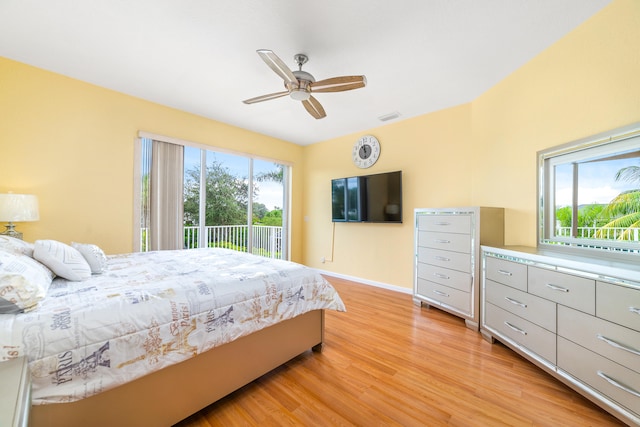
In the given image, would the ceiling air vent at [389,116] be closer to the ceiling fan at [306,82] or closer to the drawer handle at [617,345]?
the ceiling fan at [306,82]

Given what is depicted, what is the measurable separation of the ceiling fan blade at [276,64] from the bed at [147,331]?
1.57m

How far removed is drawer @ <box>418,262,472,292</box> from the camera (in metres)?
2.65

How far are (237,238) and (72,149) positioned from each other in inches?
98.4

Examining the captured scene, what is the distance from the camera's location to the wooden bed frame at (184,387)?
1081 mm

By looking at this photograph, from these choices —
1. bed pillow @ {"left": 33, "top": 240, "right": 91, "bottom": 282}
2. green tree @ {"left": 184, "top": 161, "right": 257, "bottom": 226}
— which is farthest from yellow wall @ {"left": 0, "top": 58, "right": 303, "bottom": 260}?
bed pillow @ {"left": 33, "top": 240, "right": 91, "bottom": 282}

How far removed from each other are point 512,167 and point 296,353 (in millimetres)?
2844

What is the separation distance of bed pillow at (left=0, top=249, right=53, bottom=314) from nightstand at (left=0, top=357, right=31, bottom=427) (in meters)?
0.25

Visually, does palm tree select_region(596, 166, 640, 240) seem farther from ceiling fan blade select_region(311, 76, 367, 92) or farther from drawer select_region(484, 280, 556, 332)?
ceiling fan blade select_region(311, 76, 367, 92)

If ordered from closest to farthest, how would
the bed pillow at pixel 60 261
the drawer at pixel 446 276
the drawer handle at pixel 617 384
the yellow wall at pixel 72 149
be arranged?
the drawer handle at pixel 617 384, the bed pillow at pixel 60 261, the yellow wall at pixel 72 149, the drawer at pixel 446 276

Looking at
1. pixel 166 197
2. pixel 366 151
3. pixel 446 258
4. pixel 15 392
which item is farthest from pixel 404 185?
pixel 15 392

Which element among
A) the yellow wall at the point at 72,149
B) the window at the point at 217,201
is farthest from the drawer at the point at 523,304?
the yellow wall at the point at 72,149

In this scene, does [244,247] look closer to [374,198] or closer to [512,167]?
[374,198]

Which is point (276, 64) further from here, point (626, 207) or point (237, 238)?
point (237, 238)

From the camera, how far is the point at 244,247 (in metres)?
4.64
